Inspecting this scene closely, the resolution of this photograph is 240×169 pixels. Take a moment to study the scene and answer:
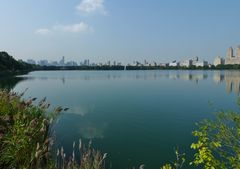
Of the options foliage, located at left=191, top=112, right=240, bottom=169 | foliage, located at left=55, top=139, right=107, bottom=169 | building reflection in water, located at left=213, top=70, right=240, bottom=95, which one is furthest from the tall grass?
building reflection in water, located at left=213, top=70, right=240, bottom=95

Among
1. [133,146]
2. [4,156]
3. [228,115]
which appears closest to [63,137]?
[133,146]

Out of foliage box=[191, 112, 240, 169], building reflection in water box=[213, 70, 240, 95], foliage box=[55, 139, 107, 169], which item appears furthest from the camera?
building reflection in water box=[213, 70, 240, 95]

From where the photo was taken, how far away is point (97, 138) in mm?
15305

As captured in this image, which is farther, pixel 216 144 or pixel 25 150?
pixel 25 150

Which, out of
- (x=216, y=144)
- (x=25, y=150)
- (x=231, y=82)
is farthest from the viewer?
(x=231, y=82)

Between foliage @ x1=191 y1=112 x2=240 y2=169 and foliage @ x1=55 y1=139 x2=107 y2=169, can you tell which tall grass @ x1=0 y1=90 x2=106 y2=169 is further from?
foliage @ x1=191 y1=112 x2=240 y2=169

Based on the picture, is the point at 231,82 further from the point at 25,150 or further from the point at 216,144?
the point at 216,144

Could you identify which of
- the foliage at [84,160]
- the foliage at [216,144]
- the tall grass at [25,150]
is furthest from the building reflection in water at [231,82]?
the tall grass at [25,150]

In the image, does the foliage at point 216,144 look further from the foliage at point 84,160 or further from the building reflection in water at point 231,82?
the building reflection in water at point 231,82


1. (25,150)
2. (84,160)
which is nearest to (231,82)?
(25,150)

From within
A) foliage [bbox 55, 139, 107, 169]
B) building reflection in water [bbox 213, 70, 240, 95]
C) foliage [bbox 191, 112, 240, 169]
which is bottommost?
building reflection in water [bbox 213, 70, 240, 95]

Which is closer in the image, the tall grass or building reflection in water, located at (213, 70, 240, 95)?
the tall grass

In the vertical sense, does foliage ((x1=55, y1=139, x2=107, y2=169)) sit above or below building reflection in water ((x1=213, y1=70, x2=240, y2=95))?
above

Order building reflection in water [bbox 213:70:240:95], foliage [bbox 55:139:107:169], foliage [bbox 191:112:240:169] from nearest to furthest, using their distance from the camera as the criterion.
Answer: foliage [bbox 191:112:240:169], foliage [bbox 55:139:107:169], building reflection in water [bbox 213:70:240:95]
